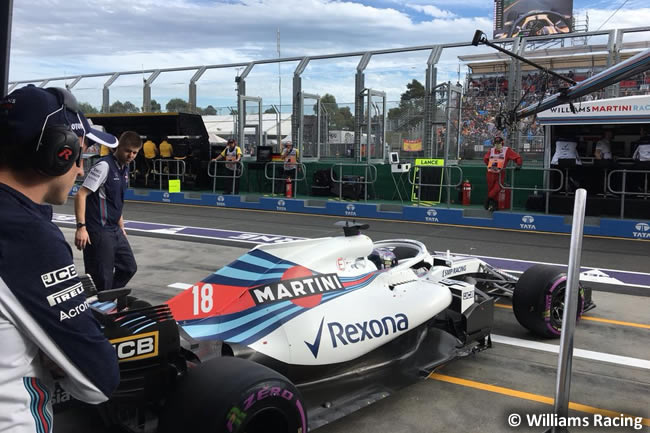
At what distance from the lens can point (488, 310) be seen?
468 centimetres

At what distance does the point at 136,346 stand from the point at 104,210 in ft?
9.52

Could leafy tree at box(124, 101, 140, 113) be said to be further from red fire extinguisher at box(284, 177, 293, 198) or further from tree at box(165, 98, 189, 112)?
red fire extinguisher at box(284, 177, 293, 198)

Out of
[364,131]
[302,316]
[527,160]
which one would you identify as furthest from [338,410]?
[364,131]

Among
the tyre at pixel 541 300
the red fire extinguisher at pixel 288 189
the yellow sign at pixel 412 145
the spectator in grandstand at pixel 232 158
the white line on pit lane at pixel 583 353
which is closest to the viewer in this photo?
the white line on pit lane at pixel 583 353

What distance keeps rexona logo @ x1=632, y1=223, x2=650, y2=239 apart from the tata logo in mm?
4407

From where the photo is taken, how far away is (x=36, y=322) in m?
1.46

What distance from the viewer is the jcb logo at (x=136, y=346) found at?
2605 millimetres

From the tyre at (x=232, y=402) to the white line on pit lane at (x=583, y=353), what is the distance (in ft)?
10.2

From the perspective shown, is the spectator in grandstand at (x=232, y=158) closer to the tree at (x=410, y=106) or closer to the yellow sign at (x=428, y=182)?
the tree at (x=410, y=106)

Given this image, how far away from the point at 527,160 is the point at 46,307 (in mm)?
14825

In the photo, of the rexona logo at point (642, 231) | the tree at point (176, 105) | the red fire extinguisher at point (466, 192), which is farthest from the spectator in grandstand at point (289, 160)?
the rexona logo at point (642, 231)

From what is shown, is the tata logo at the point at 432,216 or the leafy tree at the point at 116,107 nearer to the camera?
the tata logo at the point at 432,216

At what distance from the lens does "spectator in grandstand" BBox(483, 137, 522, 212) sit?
13.7 metres

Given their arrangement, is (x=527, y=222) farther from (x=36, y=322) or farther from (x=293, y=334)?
(x=36, y=322)
